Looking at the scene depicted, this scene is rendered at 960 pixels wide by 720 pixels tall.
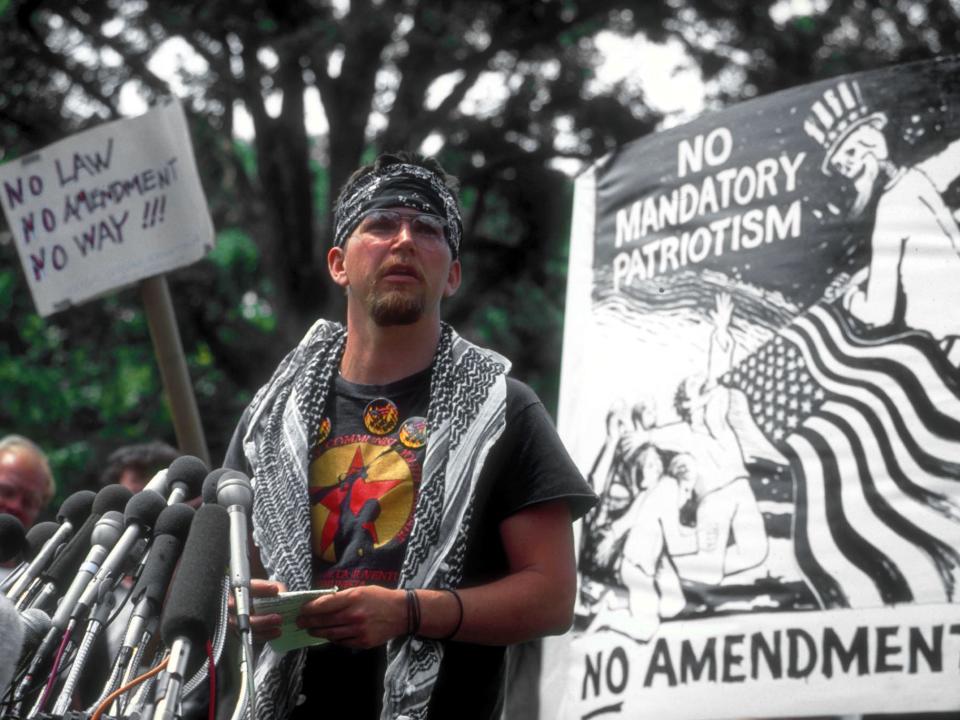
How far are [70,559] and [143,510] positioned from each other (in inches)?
13.8

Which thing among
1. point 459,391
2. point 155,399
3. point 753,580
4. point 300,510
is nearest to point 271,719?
point 300,510

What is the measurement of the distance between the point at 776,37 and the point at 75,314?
6601 millimetres

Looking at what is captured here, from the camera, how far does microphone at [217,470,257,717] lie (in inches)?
86.0

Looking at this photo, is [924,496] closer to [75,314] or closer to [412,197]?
[412,197]

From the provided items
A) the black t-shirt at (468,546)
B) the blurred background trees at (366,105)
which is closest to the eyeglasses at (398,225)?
the black t-shirt at (468,546)

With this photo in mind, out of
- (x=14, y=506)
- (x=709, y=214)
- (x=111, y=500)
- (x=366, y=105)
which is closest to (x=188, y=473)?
(x=111, y=500)

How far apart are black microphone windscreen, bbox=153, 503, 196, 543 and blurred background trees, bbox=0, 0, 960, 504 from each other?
30.8 ft

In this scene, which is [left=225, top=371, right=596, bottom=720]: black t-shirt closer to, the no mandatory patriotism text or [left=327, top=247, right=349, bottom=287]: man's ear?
[left=327, top=247, right=349, bottom=287]: man's ear

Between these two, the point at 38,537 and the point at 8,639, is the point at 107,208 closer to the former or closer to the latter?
the point at 38,537

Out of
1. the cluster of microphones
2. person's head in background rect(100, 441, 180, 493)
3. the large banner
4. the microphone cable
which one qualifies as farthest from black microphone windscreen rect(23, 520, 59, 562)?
person's head in background rect(100, 441, 180, 493)

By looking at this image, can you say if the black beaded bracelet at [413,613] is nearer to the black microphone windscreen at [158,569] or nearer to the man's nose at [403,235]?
the black microphone windscreen at [158,569]

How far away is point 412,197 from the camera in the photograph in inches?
124

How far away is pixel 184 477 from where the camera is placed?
112 inches

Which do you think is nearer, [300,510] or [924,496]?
[300,510]
